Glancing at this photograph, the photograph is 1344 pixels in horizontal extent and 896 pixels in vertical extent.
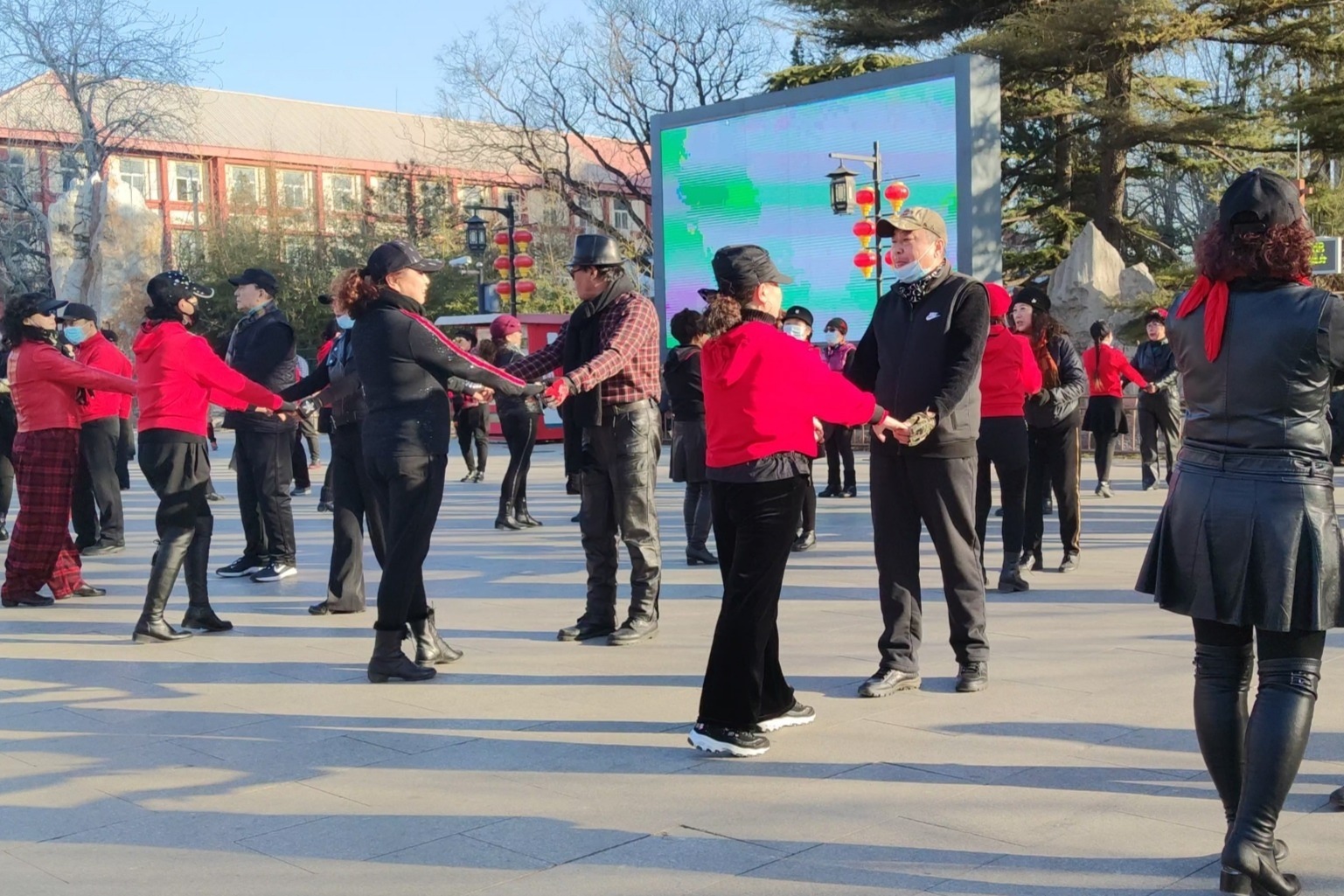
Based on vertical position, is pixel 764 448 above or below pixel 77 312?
below

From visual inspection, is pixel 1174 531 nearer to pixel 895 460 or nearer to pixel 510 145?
pixel 895 460

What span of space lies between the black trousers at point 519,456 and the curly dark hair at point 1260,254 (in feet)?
29.5

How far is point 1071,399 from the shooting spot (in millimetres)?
9078

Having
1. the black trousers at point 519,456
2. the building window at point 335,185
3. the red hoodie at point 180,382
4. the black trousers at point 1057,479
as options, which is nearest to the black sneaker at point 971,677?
the black trousers at point 1057,479

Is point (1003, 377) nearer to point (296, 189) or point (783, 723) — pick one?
point (783, 723)

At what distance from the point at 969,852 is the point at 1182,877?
0.55 m

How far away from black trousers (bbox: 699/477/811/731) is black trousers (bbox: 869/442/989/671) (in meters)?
0.86

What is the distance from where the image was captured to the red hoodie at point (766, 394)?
5.09m

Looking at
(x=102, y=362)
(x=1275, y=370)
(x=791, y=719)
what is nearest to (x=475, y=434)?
(x=102, y=362)

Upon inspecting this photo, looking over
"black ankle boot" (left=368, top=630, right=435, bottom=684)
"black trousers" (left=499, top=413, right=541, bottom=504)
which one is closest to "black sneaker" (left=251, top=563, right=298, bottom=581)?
"black trousers" (left=499, top=413, right=541, bottom=504)

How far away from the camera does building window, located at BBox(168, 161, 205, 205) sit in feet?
211

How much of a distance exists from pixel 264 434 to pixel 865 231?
524 inches

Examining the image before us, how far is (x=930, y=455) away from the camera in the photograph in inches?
232

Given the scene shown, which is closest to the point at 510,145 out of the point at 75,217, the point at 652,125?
the point at 75,217
